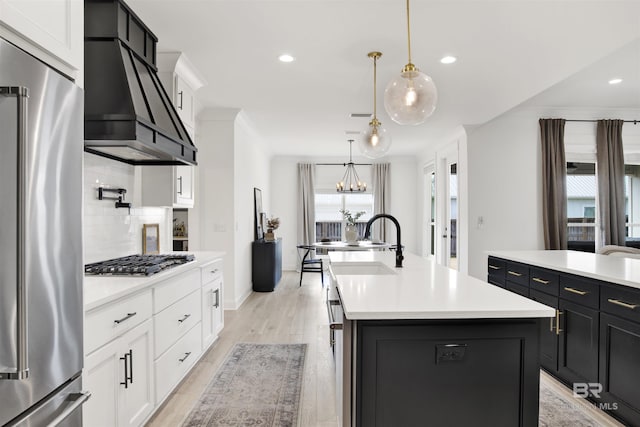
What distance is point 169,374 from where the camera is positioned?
2.45 meters

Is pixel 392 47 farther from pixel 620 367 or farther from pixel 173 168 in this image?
pixel 620 367

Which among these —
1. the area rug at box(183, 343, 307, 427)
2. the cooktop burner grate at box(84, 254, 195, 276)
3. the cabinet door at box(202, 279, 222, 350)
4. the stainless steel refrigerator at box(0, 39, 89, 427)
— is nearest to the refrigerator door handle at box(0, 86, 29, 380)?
the stainless steel refrigerator at box(0, 39, 89, 427)

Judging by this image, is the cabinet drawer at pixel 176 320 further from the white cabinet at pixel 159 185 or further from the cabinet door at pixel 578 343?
the cabinet door at pixel 578 343

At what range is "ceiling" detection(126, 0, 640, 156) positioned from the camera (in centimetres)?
248

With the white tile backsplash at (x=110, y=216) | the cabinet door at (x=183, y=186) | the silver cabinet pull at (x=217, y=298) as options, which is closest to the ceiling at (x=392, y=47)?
the cabinet door at (x=183, y=186)

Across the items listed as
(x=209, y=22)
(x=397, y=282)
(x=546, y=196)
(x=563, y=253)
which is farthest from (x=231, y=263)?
(x=546, y=196)

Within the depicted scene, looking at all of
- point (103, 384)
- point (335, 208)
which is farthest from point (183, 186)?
point (335, 208)

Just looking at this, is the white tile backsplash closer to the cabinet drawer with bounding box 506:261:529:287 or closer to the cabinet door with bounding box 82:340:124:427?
the cabinet door with bounding box 82:340:124:427

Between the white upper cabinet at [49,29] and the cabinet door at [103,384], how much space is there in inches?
45.5

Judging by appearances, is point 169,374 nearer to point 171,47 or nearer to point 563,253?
point 171,47

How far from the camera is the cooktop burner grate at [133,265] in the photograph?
2.20 metres

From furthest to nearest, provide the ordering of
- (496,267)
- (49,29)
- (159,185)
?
1. (496,267)
2. (159,185)
3. (49,29)

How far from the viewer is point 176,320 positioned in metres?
2.55

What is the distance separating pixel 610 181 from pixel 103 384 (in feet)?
21.1
